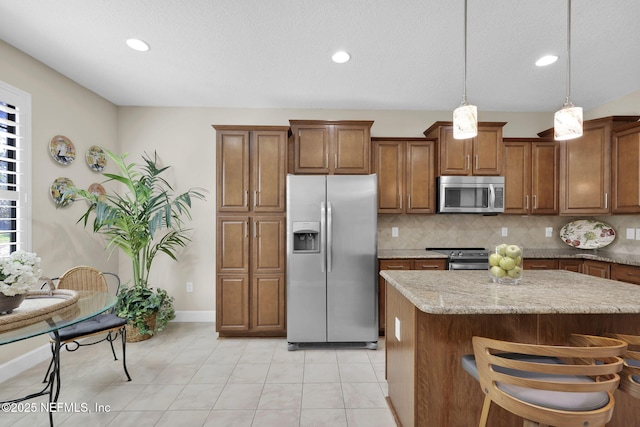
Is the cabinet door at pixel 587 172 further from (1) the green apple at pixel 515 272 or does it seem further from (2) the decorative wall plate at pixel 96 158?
(2) the decorative wall plate at pixel 96 158

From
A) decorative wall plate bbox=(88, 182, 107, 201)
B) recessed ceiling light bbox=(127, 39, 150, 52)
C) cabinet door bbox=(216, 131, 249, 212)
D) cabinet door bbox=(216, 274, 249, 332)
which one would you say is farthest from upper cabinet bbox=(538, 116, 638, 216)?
decorative wall plate bbox=(88, 182, 107, 201)

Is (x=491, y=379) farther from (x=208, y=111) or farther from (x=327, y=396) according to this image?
(x=208, y=111)

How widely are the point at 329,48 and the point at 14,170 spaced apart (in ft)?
9.48

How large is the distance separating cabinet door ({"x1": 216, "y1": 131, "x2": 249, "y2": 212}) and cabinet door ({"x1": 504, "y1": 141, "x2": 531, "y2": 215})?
3182 millimetres

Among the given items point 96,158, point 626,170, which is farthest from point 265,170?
point 626,170

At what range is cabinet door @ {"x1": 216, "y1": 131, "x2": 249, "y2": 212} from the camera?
10.6 feet

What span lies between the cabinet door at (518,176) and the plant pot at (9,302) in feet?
14.6

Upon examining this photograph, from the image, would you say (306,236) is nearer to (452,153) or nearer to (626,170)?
(452,153)

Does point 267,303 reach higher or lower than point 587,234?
lower

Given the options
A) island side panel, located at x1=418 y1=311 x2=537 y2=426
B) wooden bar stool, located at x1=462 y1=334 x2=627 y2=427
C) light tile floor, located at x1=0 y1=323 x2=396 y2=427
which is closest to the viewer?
wooden bar stool, located at x1=462 y1=334 x2=627 y2=427

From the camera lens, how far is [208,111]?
12.5ft

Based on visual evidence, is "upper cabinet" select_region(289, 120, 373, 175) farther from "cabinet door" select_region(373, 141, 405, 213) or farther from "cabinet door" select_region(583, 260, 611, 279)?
"cabinet door" select_region(583, 260, 611, 279)

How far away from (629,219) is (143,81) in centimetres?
565

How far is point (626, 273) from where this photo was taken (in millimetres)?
2852
